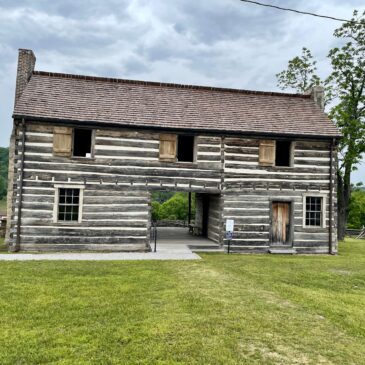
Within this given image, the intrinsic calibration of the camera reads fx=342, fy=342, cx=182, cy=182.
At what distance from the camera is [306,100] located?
19.0 m

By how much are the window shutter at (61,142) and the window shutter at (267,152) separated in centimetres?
863

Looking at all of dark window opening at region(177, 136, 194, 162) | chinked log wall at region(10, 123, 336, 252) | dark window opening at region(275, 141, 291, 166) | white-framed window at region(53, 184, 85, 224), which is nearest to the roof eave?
chinked log wall at region(10, 123, 336, 252)

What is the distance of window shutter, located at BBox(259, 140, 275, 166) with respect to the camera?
52.5 ft

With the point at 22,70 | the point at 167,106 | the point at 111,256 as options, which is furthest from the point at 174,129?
the point at 22,70

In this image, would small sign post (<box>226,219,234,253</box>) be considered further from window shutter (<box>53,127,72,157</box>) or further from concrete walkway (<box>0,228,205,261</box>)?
window shutter (<box>53,127,72,157</box>)

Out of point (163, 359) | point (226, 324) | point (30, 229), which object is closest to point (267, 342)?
point (226, 324)

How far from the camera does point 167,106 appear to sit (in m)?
16.6

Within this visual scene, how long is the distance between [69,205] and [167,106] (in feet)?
21.4

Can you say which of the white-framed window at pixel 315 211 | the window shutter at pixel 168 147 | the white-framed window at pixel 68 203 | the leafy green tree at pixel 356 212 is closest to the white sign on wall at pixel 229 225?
the window shutter at pixel 168 147

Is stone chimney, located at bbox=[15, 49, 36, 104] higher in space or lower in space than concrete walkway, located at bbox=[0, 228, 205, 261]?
higher

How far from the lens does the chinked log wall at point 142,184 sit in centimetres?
→ 1432

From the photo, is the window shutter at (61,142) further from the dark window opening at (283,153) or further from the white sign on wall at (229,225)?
the dark window opening at (283,153)

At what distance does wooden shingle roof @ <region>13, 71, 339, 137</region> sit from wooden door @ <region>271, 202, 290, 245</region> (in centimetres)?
351

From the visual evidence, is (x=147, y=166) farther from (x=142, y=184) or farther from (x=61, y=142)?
(x=61, y=142)
